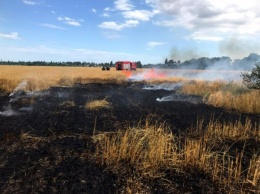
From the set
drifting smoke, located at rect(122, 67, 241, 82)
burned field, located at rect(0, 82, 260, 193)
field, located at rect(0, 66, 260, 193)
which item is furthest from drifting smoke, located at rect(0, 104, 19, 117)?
drifting smoke, located at rect(122, 67, 241, 82)

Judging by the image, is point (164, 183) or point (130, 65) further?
point (130, 65)

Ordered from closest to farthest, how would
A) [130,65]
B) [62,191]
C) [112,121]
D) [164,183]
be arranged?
[62,191] < [164,183] < [112,121] < [130,65]

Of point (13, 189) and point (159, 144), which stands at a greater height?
point (159, 144)

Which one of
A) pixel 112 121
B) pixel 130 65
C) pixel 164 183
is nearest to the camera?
pixel 164 183

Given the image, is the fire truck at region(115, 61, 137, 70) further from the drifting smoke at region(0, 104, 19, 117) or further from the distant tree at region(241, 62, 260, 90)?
the drifting smoke at region(0, 104, 19, 117)

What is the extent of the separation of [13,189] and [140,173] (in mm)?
2221

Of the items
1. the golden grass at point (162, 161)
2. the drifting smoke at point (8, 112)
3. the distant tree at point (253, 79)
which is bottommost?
the drifting smoke at point (8, 112)

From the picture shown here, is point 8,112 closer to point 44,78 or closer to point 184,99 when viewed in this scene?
point 184,99

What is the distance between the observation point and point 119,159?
6.34 m

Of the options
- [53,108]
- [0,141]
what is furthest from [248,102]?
[0,141]

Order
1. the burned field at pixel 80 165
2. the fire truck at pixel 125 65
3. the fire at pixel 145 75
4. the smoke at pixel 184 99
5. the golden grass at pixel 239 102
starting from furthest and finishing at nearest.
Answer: the fire truck at pixel 125 65
the fire at pixel 145 75
the smoke at pixel 184 99
the golden grass at pixel 239 102
the burned field at pixel 80 165

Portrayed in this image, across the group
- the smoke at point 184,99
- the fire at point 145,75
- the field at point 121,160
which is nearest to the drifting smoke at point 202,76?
the fire at point 145,75

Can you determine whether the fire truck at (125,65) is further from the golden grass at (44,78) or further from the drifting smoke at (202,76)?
the golden grass at (44,78)

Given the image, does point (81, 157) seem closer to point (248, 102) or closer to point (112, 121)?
point (112, 121)
